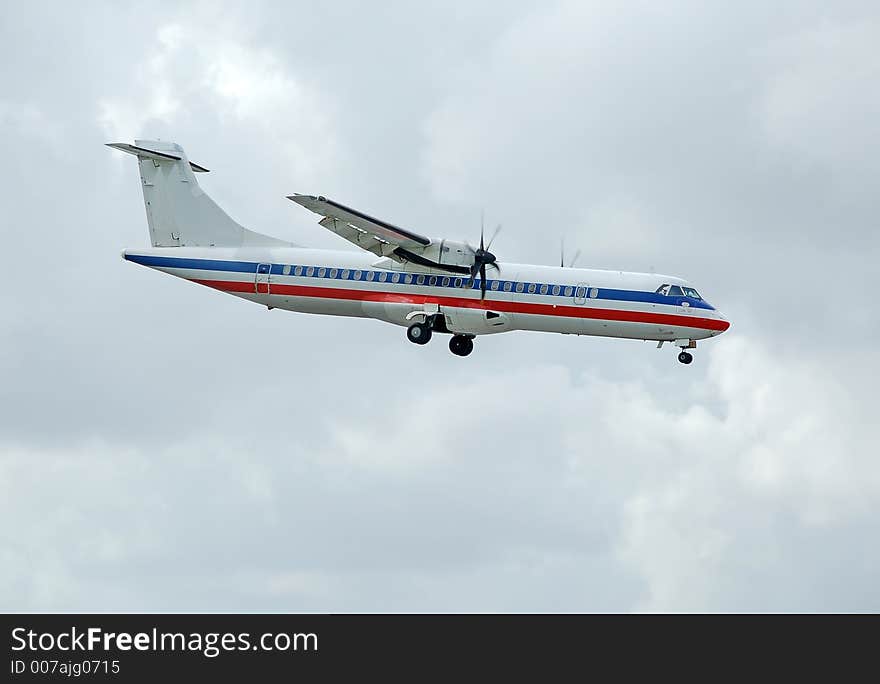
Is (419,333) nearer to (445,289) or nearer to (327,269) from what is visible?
(445,289)

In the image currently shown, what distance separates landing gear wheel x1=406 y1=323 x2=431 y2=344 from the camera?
202 feet

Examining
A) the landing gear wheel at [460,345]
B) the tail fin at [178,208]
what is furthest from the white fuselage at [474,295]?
the landing gear wheel at [460,345]

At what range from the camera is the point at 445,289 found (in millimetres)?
61375

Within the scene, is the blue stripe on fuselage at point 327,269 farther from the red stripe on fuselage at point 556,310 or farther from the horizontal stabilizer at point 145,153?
the horizontal stabilizer at point 145,153

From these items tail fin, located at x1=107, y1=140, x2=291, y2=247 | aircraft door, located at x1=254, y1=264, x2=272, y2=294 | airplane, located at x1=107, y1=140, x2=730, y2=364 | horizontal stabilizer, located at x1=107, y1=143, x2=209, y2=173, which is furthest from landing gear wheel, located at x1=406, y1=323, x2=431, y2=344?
horizontal stabilizer, located at x1=107, y1=143, x2=209, y2=173

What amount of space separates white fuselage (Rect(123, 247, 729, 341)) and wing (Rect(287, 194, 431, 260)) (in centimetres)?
116

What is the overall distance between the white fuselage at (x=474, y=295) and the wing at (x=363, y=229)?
116 centimetres

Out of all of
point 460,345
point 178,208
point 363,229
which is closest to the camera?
point 363,229

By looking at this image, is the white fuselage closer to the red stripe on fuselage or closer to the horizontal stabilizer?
the red stripe on fuselage

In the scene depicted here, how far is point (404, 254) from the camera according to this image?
61.2 meters

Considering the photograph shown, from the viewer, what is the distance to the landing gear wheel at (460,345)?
64.3m

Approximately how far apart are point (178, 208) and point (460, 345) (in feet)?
46.9

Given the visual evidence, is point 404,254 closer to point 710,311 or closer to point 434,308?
point 434,308

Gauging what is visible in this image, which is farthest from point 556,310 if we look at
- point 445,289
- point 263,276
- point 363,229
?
point 263,276
